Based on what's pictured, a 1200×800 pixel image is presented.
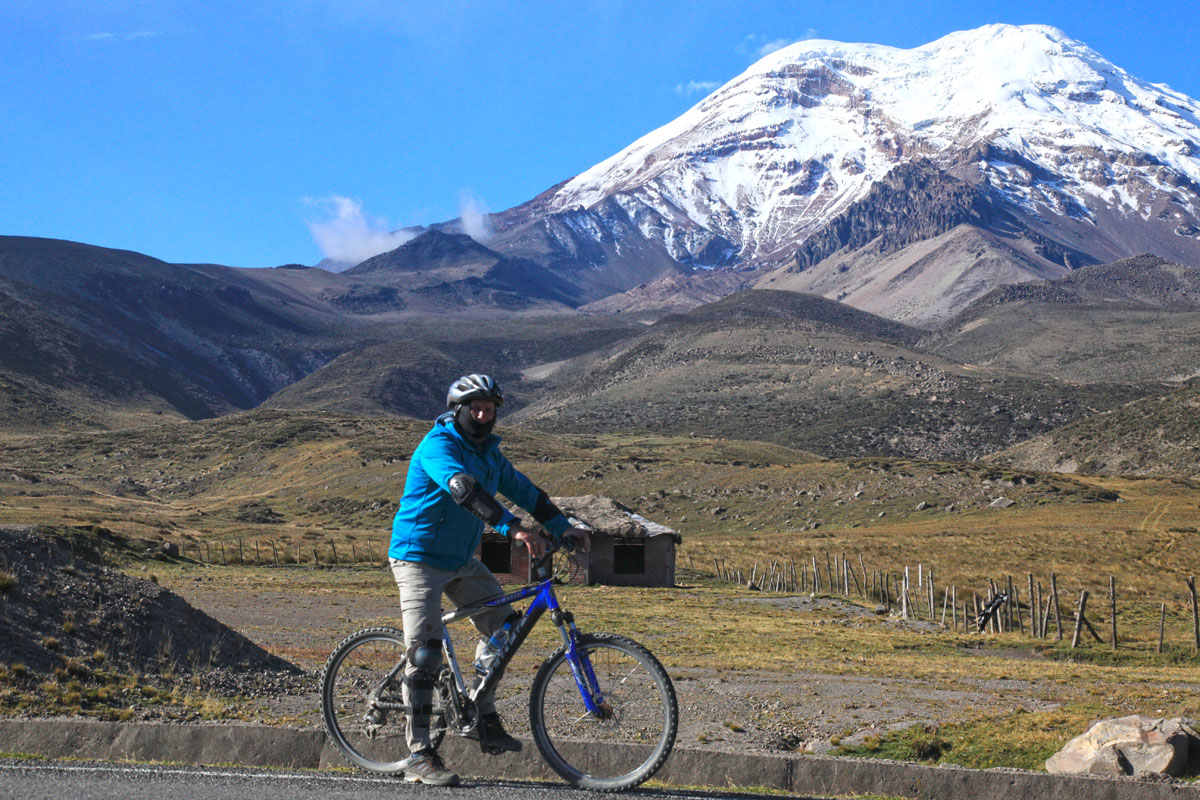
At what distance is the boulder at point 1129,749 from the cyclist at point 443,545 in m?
4.17

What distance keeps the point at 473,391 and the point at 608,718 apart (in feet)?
7.23

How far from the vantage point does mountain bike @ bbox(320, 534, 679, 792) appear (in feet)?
22.0

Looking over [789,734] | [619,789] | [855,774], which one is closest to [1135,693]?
[789,734]

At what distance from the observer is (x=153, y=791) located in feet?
21.0

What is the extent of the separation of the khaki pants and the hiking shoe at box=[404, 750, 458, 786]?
6 cm

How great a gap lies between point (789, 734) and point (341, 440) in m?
105

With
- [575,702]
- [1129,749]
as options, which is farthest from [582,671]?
[1129,749]

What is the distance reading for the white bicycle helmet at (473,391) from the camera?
22.5ft

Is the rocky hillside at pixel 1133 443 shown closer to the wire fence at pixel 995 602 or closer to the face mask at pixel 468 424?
the wire fence at pixel 995 602

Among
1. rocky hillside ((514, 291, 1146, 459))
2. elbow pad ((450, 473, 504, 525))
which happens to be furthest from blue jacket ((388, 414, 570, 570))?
rocky hillside ((514, 291, 1146, 459))

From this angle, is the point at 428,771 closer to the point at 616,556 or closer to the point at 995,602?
the point at 995,602

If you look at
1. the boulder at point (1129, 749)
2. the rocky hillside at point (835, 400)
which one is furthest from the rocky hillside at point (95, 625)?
the rocky hillside at point (835, 400)

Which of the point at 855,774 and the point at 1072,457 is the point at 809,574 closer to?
the point at 855,774

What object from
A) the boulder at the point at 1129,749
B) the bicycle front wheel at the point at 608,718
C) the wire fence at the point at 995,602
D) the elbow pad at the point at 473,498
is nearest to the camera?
the elbow pad at the point at 473,498
